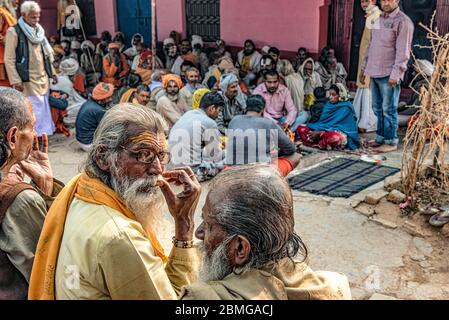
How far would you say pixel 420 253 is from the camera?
3.92 metres

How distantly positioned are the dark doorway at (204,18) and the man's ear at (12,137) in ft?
29.5

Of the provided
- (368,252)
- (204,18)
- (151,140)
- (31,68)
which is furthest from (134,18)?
(151,140)

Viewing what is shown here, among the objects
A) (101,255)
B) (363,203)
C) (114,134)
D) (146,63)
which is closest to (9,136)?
(114,134)

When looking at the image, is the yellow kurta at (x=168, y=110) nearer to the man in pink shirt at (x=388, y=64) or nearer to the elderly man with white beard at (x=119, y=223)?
the man in pink shirt at (x=388, y=64)

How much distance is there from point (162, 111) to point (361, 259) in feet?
12.4

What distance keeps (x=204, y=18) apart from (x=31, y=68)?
5.33 m

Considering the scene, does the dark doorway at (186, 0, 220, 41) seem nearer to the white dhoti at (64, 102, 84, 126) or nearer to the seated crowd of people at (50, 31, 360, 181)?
the seated crowd of people at (50, 31, 360, 181)

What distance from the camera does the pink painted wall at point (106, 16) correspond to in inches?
502

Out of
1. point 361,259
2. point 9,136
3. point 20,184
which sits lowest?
point 361,259

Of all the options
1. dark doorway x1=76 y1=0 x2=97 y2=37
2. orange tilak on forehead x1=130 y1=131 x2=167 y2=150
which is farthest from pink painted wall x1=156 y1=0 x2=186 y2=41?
orange tilak on forehead x1=130 y1=131 x2=167 y2=150

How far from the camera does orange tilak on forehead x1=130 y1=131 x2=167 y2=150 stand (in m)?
2.01

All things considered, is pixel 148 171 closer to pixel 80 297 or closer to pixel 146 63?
pixel 80 297

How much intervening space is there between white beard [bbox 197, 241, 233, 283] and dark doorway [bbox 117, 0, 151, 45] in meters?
11.4

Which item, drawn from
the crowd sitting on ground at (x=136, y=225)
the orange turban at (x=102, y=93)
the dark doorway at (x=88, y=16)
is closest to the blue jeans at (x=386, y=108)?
the orange turban at (x=102, y=93)
